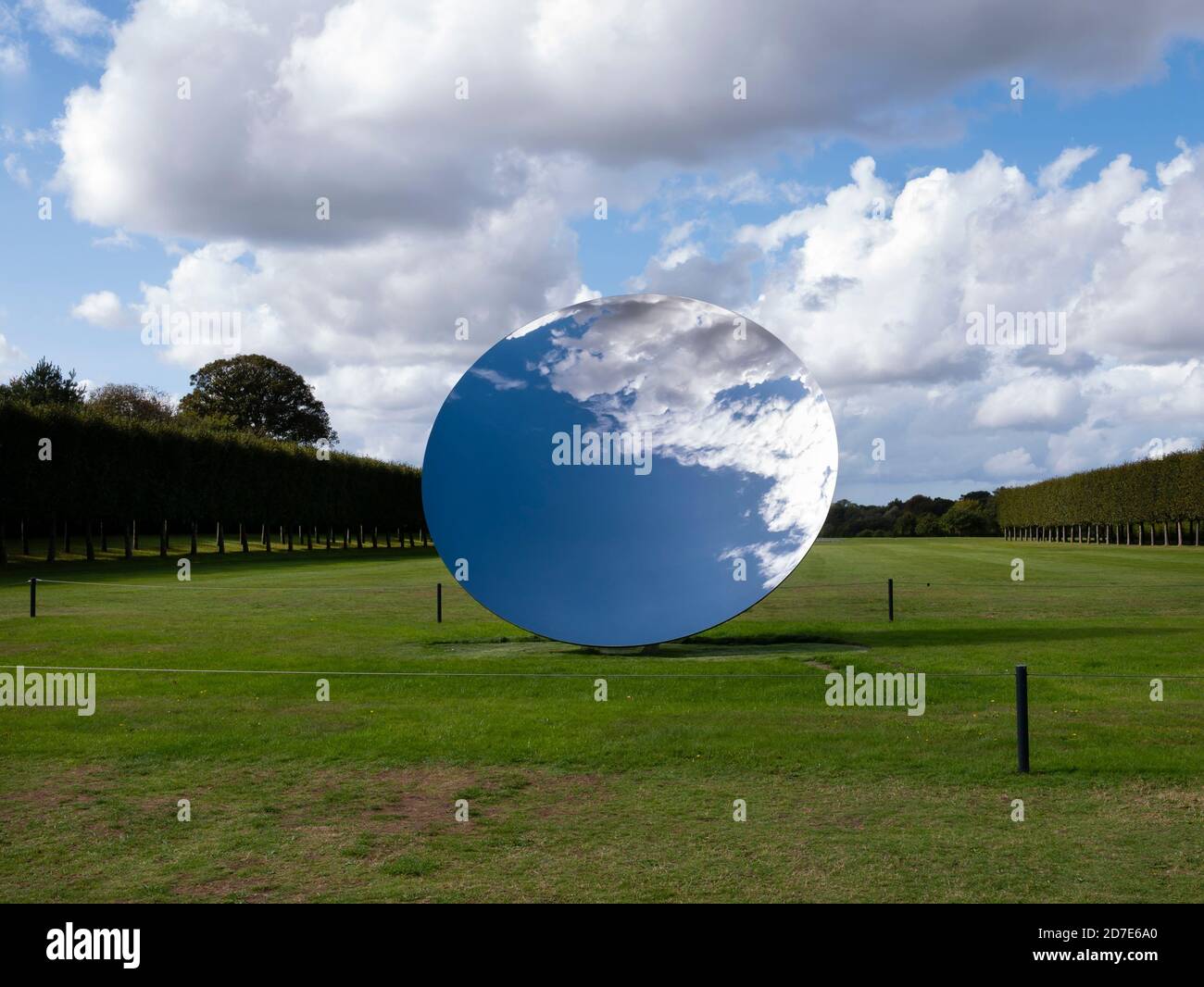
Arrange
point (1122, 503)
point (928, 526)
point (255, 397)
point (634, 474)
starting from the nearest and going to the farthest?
1. point (634, 474)
2. point (1122, 503)
3. point (255, 397)
4. point (928, 526)

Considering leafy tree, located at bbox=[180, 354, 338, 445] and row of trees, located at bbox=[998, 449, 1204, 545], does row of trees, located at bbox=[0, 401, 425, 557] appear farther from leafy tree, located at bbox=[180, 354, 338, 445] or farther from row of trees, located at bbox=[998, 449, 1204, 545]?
row of trees, located at bbox=[998, 449, 1204, 545]

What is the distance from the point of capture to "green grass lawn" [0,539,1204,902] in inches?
370

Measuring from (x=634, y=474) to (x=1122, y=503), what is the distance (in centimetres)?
8998

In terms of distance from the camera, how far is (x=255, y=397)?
4692 inches

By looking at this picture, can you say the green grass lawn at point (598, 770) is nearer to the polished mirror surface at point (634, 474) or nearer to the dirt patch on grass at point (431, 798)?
the dirt patch on grass at point (431, 798)

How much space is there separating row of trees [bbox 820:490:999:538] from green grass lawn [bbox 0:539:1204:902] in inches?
4974

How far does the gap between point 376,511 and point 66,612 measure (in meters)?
65.4

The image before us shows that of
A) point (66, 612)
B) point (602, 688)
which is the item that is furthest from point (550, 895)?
point (66, 612)

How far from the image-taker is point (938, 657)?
22.4 m

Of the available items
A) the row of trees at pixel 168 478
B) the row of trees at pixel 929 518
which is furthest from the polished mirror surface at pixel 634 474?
the row of trees at pixel 929 518

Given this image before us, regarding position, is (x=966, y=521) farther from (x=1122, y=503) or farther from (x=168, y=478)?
(x=168, y=478)

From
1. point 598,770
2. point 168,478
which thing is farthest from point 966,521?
point 598,770
